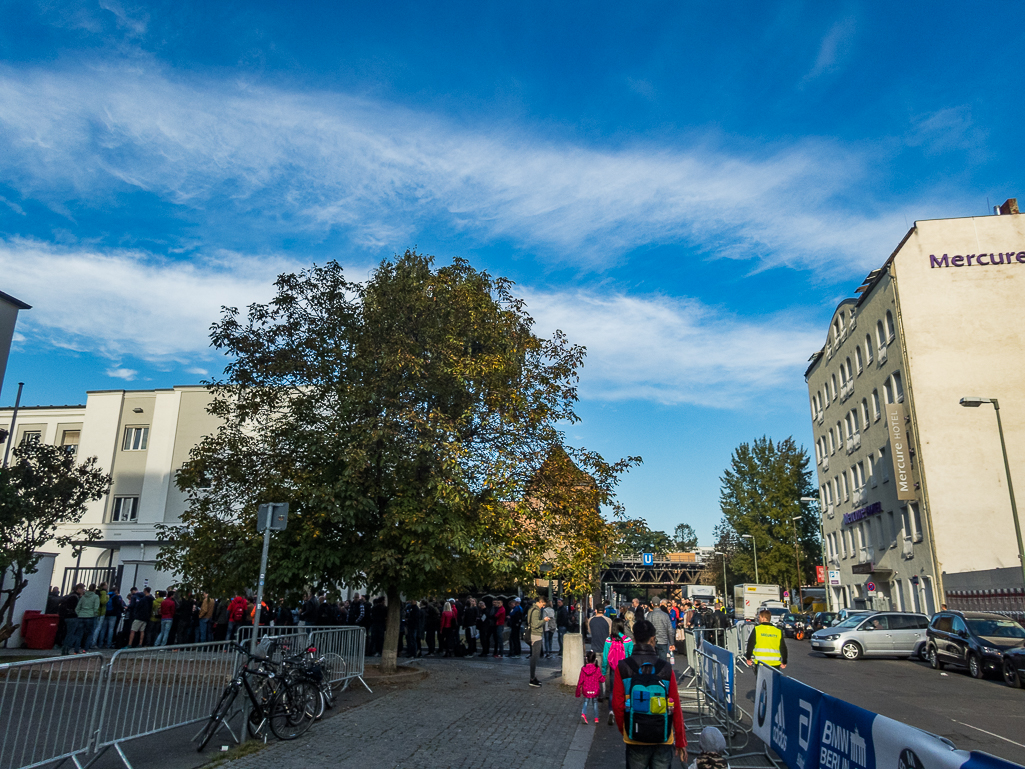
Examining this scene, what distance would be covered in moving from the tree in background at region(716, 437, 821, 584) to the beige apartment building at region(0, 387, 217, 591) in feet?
159

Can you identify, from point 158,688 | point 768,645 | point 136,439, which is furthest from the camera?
point 136,439

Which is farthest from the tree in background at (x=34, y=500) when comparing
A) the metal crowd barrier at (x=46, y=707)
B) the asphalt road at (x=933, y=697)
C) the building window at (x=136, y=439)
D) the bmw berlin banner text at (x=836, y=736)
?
the building window at (x=136, y=439)

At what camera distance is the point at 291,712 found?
9.48 m

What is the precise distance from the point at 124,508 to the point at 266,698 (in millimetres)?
34889

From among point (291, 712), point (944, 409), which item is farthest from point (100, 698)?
point (944, 409)

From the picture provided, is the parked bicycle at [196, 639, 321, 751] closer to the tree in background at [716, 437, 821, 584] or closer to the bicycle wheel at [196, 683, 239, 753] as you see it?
the bicycle wheel at [196, 683, 239, 753]

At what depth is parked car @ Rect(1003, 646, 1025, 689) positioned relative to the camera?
16766 millimetres

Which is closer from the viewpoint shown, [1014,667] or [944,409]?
[1014,667]

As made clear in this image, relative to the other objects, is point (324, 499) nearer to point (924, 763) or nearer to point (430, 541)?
point (430, 541)

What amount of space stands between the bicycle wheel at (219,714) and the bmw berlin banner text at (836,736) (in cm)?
586

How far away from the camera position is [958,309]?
36969 mm

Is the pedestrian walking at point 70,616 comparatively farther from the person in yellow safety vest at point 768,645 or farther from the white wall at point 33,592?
the person in yellow safety vest at point 768,645

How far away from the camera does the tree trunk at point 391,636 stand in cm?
1599

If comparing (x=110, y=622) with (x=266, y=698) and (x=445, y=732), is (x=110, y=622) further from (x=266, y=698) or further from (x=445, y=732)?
(x=445, y=732)
